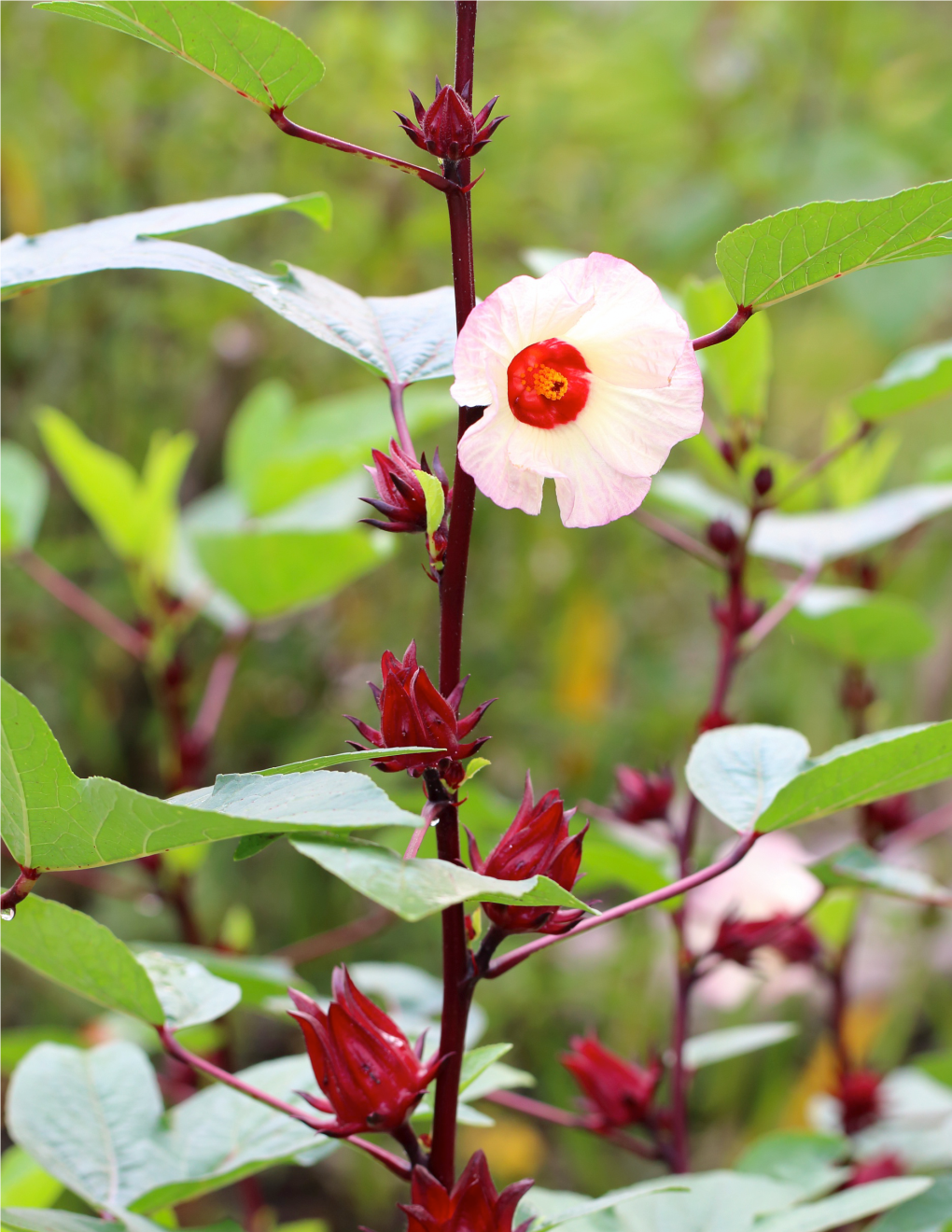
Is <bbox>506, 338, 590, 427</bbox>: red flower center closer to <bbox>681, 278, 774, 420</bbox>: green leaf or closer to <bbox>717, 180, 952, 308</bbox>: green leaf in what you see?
<bbox>717, 180, 952, 308</bbox>: green leaf

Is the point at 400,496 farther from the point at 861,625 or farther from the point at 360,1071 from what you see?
the point at 861,625

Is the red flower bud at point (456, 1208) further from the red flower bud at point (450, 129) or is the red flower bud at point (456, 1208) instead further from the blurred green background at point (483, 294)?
the blurred green background at point (483, 294)

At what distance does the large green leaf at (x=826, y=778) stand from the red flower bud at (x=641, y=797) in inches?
4.2

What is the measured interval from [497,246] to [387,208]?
14 cm

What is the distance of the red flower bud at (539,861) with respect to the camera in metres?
0.28

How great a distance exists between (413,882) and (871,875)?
9.8 inches

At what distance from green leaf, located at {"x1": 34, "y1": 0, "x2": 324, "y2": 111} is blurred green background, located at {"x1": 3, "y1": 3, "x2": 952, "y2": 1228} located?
852 millimetres

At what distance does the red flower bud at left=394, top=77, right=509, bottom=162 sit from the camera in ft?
0.86

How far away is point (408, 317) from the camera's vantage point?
1.17 ft

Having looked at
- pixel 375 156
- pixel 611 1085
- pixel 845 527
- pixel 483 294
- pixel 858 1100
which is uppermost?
pixel 483 294

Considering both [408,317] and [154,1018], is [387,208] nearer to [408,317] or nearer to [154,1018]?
[408,317]

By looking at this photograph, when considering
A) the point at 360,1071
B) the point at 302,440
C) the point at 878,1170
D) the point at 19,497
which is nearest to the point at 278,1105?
the point at 360,1071

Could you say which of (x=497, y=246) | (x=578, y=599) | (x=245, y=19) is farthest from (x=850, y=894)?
(x=497, y=246)

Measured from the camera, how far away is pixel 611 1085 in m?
0.45
